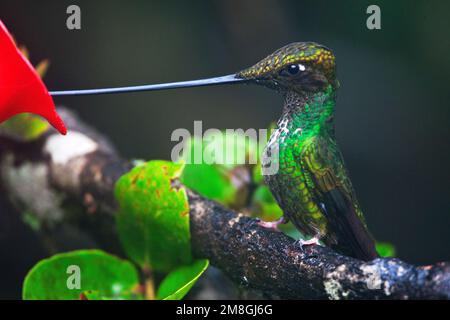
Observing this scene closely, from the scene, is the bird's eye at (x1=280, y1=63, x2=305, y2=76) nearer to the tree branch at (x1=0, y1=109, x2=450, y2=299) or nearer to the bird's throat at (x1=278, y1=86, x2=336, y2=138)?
the bird's throat at (x1=278, y1=86, x2=336, y2=138)

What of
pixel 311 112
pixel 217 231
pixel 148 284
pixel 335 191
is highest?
pixel 311 112

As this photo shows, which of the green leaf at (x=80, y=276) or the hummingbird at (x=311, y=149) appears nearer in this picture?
the hummingbird at (x=311, y=149)

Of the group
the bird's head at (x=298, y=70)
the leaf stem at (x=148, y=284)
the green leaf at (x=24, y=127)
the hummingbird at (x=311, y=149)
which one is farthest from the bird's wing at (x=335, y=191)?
the green leaf at (x=24, y=127)

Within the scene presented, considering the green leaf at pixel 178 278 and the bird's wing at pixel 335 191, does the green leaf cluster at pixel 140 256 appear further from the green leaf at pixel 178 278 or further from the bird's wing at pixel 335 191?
the bird's wing at pixel 335 191

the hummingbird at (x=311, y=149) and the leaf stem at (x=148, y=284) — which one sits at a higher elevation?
the hummingbird at (x=311, y=149)

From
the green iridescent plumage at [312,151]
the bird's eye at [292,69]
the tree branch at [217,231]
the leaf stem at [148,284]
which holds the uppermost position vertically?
the bird's eye at [292,69]

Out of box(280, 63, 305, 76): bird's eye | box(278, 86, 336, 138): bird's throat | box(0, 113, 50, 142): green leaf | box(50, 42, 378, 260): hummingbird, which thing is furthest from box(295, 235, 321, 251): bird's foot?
box(0, 113, 50, 142): green leaf

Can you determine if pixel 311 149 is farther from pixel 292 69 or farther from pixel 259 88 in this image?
pixel 259 88

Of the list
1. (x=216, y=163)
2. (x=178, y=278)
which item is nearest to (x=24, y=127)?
(x=216, y=163)
